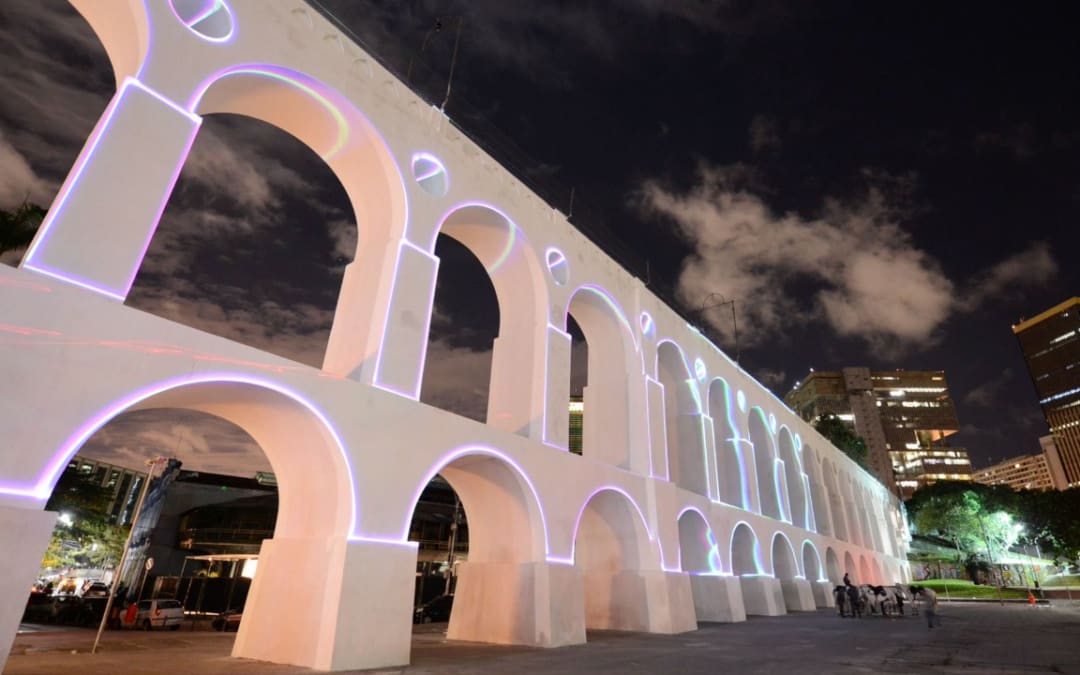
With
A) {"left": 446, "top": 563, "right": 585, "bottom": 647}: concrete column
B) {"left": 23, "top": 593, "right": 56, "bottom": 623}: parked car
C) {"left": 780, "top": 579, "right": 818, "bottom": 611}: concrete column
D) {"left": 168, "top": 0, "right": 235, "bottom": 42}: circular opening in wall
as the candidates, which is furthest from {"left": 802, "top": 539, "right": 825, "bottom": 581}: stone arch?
{"left": 23, "top": 593, "right": 56, "bottom": 623}: parked car

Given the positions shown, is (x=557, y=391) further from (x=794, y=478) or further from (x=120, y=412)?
(x=794, y=478)

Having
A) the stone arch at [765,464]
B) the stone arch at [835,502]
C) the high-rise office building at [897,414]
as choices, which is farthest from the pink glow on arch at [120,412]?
the high-rise office building at [897,414]

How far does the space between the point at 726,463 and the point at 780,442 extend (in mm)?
9490

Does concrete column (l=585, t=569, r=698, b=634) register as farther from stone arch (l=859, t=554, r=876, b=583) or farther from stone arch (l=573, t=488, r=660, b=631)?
stone arch (l=859, t=554, r=876, b=583)

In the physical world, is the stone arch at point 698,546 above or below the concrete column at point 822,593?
above

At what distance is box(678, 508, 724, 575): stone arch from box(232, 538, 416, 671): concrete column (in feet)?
46.1

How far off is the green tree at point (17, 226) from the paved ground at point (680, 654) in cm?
1312

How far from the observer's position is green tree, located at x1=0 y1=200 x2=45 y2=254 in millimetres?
19828

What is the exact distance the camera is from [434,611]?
24.2m

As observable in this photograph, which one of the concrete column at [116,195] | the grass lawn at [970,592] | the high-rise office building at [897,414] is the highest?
the high-rise office building at [897,414]

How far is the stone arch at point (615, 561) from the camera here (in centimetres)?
1695

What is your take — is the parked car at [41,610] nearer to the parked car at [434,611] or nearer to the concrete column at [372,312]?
the parked car at [434,611]

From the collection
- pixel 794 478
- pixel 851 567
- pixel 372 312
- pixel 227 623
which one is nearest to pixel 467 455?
pixel 372 312

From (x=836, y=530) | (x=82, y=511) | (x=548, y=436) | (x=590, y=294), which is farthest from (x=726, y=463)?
(x=82, y=511)
